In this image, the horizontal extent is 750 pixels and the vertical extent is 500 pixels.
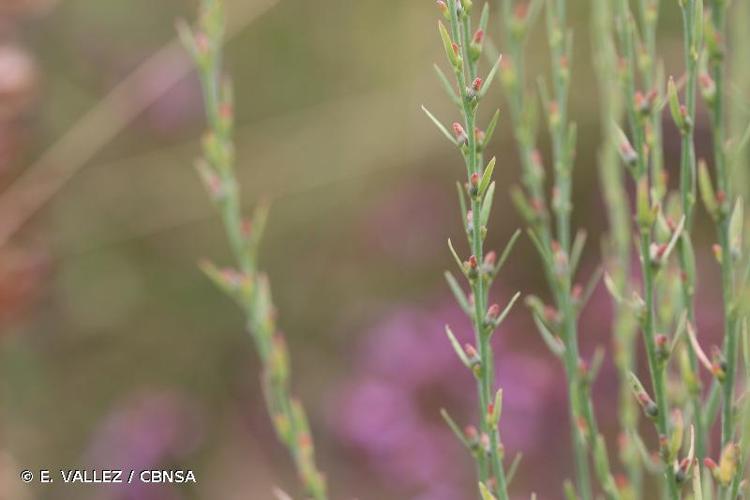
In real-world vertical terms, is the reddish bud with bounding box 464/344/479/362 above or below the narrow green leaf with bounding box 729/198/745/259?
below

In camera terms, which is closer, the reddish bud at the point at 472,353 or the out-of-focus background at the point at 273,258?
the reddish bud at the point at 472,353

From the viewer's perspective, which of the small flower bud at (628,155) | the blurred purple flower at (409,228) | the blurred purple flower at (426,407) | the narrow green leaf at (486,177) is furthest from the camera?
the blurred purple flower at (409,228)

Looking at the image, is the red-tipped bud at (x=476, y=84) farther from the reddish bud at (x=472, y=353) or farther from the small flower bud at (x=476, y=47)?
the reddish bud at (x=472, y=353)

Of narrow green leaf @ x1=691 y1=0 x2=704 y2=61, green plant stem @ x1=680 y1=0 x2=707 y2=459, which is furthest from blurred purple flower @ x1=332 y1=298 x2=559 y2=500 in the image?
narrow green leaf @ x1=691 y1=0 x2=704 y2=61

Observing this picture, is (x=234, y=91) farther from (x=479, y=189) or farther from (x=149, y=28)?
(x=479, y=189)

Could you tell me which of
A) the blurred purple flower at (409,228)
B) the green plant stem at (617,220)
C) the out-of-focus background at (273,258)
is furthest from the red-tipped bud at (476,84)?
the blurred purple flower at (409,228)

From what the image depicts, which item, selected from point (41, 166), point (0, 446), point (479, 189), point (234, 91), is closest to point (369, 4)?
point (234, 91)

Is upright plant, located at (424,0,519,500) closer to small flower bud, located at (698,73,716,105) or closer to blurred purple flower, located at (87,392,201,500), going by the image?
small flower bud, located at (698,73,716,105)

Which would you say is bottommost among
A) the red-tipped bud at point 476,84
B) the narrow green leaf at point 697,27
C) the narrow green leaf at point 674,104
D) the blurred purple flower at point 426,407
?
the blurred purple flower at point 426,407
